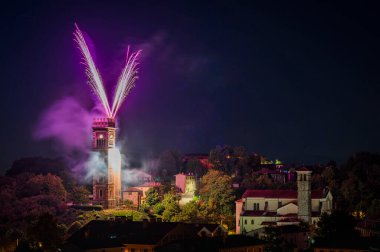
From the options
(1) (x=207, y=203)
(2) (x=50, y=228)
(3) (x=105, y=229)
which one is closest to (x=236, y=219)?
(1) (x=207, y=203)

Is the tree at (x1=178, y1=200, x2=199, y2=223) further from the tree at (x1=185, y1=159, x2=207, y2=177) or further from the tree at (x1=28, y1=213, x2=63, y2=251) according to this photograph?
the tree at (x1=185, y1=159, x2=207, y2=177)

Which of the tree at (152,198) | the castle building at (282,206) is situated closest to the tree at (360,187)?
the castle building at (282,206)

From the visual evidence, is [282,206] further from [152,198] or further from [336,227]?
[336,227]

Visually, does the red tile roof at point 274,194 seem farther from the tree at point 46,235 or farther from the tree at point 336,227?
the tree at point 46,235

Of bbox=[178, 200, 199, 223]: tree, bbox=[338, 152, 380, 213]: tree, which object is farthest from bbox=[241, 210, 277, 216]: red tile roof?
bbox=[338, 152, 380, 213]: tree

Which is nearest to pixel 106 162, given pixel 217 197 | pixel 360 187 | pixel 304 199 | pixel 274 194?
pixel 217 197

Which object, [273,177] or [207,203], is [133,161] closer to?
[273,177]
